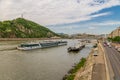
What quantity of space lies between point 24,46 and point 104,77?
207 feet

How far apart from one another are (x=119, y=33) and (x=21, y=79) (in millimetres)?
128304

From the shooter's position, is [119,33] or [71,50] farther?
[119,33]

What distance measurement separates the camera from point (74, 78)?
26188 millimetres

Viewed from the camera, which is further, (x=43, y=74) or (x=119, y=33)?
(x=119, y=33)

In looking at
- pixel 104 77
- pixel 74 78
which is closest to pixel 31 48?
pixel 74 78

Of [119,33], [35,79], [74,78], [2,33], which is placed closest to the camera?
[74,78]

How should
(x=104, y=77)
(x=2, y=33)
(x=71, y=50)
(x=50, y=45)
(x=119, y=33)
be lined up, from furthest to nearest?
(x=2, y=33) < (x=119, y=33) < (x=50, y=45) < (x=71, y=50) < (x=104, y=77)

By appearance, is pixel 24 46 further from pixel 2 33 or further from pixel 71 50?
pixel 2 33

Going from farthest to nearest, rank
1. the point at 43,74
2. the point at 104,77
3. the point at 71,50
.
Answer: the point at 71,50, the point at 43,74, the point at 104,77

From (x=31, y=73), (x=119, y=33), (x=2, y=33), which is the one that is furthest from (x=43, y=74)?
(x=2, y=33)

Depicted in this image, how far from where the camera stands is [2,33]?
19738 centimetres

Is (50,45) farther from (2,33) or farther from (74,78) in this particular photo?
(2,33)

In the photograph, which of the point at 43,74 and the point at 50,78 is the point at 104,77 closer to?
the point at 50,78

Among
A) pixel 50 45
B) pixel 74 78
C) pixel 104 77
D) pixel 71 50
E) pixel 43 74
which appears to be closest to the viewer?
pixel 104 77
